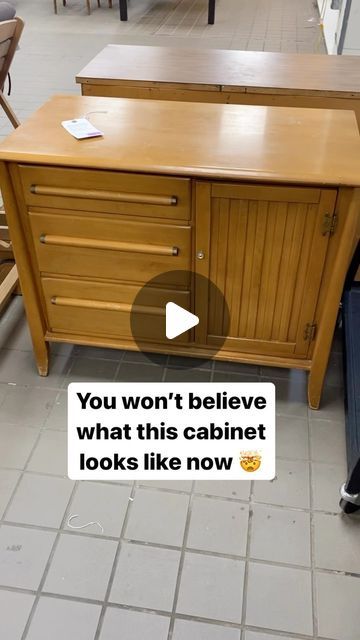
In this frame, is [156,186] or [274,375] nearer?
[156,186]

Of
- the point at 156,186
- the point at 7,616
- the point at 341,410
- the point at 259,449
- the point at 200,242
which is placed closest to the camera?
the point at 7,616

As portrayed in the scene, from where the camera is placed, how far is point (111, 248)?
5.07 ft

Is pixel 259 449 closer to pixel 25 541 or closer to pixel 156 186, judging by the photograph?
pixel 25 541

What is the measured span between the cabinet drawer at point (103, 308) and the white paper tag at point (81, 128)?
1.50 feet

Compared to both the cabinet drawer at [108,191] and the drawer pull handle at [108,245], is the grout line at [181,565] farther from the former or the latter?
the cabinet drawer at [108,191]

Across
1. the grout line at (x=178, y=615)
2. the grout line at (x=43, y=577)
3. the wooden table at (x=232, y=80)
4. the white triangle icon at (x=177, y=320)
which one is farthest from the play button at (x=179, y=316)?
the wooden table at (x=232, y=80)

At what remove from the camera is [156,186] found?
55.1 inches

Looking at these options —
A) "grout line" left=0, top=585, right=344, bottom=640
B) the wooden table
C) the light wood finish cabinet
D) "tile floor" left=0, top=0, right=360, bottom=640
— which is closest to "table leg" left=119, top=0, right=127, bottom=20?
the wooden table

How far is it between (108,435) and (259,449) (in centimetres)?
50

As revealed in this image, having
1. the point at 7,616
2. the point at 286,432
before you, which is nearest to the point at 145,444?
the point at 286,432

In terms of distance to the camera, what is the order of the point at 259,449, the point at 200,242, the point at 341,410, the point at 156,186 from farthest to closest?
the point at 341,410, the point at 259,449, the point at 200,242, the point at 156,186

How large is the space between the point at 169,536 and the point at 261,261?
2.79 feet

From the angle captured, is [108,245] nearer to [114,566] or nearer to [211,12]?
[114,566]

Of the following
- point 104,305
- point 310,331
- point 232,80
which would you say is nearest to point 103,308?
point 104,305
